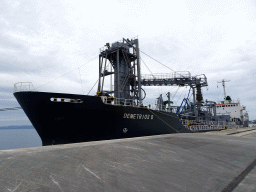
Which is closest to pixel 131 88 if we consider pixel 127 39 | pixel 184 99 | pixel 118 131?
pixel 127 39

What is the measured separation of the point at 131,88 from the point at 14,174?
71.7ft

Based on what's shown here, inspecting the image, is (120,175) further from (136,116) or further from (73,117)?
(136,116)

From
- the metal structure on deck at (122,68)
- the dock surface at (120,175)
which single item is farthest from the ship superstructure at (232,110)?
the dock surface at (120,175)

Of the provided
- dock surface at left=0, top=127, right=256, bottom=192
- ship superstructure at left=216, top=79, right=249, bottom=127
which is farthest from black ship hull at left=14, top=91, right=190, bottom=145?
ship superstructure at left=216, top=79, right=249, bottom=127

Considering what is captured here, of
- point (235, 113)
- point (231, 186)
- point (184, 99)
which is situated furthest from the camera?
point (235, 113)

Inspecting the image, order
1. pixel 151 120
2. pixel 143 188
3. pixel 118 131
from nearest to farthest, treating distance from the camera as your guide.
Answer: pixel 143 188
pixel 118 131
pixel 151 120

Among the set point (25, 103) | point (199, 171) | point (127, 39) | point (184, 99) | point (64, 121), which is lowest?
point (199, 171)

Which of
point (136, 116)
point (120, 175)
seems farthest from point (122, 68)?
point (120, 175)

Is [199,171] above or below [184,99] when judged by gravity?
below

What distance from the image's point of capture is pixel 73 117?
977cm

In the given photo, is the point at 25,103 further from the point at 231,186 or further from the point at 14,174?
the point at 231,186

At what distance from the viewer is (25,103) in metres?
9.34

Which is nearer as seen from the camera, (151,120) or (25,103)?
(25,103)

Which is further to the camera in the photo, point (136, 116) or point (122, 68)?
point (122, 68)
